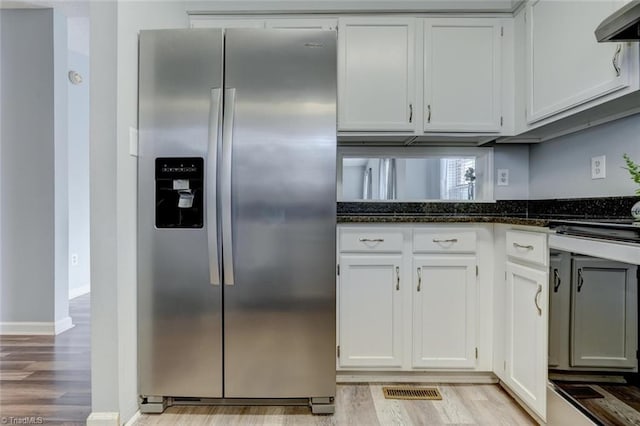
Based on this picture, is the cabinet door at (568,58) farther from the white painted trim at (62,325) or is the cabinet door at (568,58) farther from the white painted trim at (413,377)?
the white painted trim at (62,325)

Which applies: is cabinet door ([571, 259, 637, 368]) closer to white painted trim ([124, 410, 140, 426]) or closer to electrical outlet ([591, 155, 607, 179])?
electrical outlet ([591, 155, 607, 179])

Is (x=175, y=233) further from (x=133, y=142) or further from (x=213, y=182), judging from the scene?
(x=133, y=142)

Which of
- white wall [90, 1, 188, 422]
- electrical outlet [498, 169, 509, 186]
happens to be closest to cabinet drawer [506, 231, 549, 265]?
electrical outlet [498, 169, 509, 186]

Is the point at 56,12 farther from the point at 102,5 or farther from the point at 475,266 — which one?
the point at 475,266

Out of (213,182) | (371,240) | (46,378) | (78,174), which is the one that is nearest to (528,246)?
(371,240)

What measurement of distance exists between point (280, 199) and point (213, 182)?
1.05 ft

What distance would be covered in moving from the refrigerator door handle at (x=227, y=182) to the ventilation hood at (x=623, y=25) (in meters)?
1.47

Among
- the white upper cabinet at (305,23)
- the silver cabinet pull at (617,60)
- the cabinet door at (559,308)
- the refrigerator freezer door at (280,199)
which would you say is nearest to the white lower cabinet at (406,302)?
the refrigerator freezer door at (280,199)

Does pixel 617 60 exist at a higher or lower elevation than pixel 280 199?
higher

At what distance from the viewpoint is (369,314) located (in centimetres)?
207

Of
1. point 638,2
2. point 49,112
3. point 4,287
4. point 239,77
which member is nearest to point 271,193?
point 239,77

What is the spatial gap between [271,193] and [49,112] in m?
2.42

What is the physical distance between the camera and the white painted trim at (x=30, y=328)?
A: 9.61 ft

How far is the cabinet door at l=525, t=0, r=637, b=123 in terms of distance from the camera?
4.72 ft
